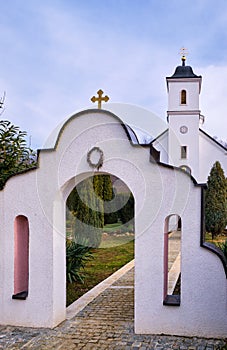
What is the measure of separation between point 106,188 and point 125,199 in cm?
526

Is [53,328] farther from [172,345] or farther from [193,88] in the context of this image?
[193,88]

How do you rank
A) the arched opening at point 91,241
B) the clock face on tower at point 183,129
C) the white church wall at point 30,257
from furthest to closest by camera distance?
the clock face on tower at point 183,129 < the arched opening at point 91,241 < the white church wall at point 30,257

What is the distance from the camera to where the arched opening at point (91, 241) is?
911cm

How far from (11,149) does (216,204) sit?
13059 mm

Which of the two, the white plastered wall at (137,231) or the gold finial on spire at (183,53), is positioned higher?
the gold finial on spire at (183,53)

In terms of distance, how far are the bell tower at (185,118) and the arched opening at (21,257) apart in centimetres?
1616

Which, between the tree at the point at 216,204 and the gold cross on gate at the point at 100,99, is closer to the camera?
the gold cross on gate at the point at 100,99

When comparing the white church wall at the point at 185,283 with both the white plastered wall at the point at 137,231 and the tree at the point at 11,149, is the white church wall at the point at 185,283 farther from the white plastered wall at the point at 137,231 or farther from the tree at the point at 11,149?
the tree at the point at 11,149

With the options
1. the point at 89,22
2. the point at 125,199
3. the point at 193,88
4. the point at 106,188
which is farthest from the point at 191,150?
the point at 89,22

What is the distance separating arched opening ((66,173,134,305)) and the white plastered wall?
171 cm

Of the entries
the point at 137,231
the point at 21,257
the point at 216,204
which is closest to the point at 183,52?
the point at 216,204

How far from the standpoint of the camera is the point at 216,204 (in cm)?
1830

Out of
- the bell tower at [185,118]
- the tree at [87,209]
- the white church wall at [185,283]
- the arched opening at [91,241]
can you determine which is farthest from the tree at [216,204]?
the white church wall at [185,283]

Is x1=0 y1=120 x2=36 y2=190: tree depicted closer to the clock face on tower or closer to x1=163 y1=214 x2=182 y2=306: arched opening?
x1=163 y1=214 x2=182 y2=306: arched opening
